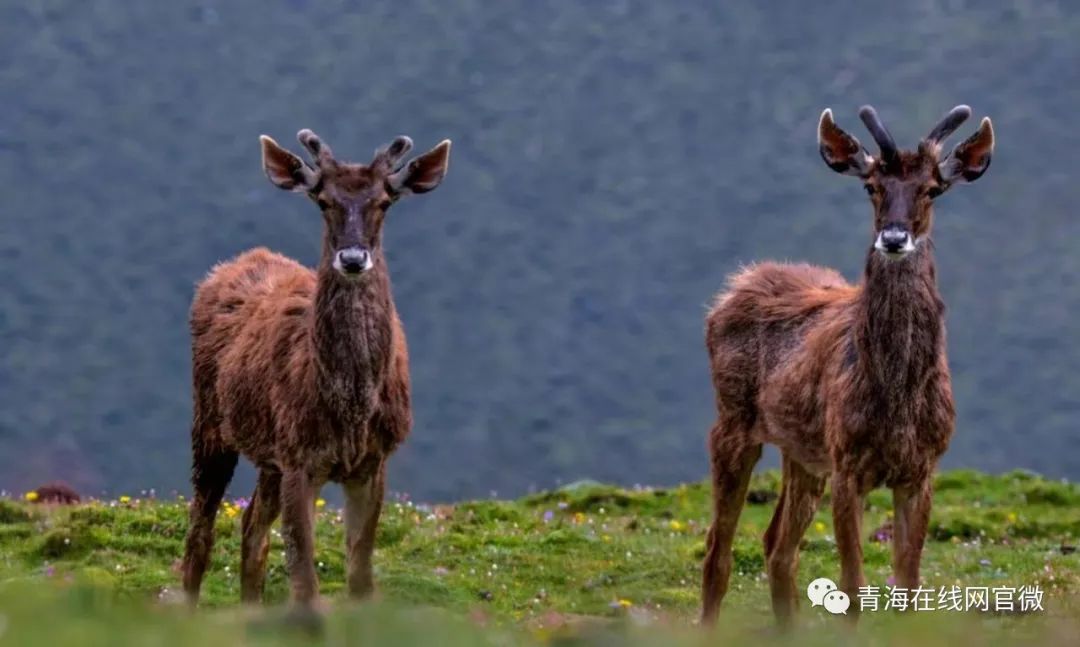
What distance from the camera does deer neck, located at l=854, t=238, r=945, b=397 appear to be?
12539mm

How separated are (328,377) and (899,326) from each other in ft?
11.8

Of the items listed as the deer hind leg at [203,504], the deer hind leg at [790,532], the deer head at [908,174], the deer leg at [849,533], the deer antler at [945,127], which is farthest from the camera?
the deer hind leg at [203,504]

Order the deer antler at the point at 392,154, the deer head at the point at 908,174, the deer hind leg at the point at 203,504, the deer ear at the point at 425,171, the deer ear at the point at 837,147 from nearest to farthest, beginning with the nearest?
the deer head at the point at 908,174, the deer antler at the point at 392,154, the deer ear at the point at 425,171, the deer ear at the point at 837,147, the deer hind leg at the point at 203,504

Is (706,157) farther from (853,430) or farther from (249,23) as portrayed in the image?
(853,430)

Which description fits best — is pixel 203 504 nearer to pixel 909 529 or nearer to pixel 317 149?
pixel 317 149

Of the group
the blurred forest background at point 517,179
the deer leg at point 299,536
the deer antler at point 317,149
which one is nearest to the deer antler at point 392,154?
the deer antler at point 317,149

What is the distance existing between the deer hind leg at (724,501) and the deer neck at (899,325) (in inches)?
73.1

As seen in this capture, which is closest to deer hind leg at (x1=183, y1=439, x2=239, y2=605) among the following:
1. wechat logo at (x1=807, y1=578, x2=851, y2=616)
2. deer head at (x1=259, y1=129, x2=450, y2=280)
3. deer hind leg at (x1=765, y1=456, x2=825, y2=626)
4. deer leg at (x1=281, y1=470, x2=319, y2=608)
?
deer leg at (x1=281, y1=470, x2=319, y2=608)

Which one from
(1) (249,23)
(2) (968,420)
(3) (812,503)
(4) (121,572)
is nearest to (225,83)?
(1) (249,23)

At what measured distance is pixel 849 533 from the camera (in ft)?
40.8

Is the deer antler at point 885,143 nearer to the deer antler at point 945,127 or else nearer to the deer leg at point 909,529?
the deer antler at point 945,127

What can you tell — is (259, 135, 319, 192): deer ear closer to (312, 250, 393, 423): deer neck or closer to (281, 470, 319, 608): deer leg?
(312, 250, 393, 423): deer neck

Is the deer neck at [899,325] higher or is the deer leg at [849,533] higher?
the deer neck at [899,325]

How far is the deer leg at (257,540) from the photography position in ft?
46.4
